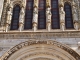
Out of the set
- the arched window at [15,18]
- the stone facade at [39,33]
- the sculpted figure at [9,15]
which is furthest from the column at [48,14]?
the sculpted figure at [9,15]

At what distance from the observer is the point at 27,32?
44.7ft

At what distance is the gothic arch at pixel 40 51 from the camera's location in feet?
42.1

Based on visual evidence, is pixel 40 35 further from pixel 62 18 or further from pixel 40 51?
pixel 62 18

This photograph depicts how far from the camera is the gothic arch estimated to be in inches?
505

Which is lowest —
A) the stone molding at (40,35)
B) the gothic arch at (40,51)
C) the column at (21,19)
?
the gothic arch at (40,51)

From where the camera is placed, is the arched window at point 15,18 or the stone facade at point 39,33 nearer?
the stone facade at point 39,33

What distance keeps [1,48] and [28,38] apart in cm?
151

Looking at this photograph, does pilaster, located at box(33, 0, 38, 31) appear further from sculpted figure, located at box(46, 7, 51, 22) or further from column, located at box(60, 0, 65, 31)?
column, located at box(60, 0, 65, 31)

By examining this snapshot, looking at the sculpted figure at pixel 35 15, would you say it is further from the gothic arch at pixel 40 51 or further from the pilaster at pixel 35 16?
the gothic arch at pixel 40 51

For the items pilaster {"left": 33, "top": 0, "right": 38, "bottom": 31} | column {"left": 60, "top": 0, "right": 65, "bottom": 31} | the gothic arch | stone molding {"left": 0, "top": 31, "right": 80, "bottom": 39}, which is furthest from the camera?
pilaster {"left": 33, "top": 0, "right": 38, "bottom": 31}

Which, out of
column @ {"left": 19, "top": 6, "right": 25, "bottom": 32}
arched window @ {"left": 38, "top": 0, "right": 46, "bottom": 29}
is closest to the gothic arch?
column @ {"left": 19, "top": 6, "right": 25, "bottom": 32}

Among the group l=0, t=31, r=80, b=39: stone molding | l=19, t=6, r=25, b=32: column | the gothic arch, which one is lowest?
the gothic arch

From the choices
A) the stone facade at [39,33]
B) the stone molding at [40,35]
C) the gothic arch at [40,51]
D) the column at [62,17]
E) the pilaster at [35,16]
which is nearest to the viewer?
the gothic arch at [40,51]

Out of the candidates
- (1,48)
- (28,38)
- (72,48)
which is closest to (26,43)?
(28,38)
